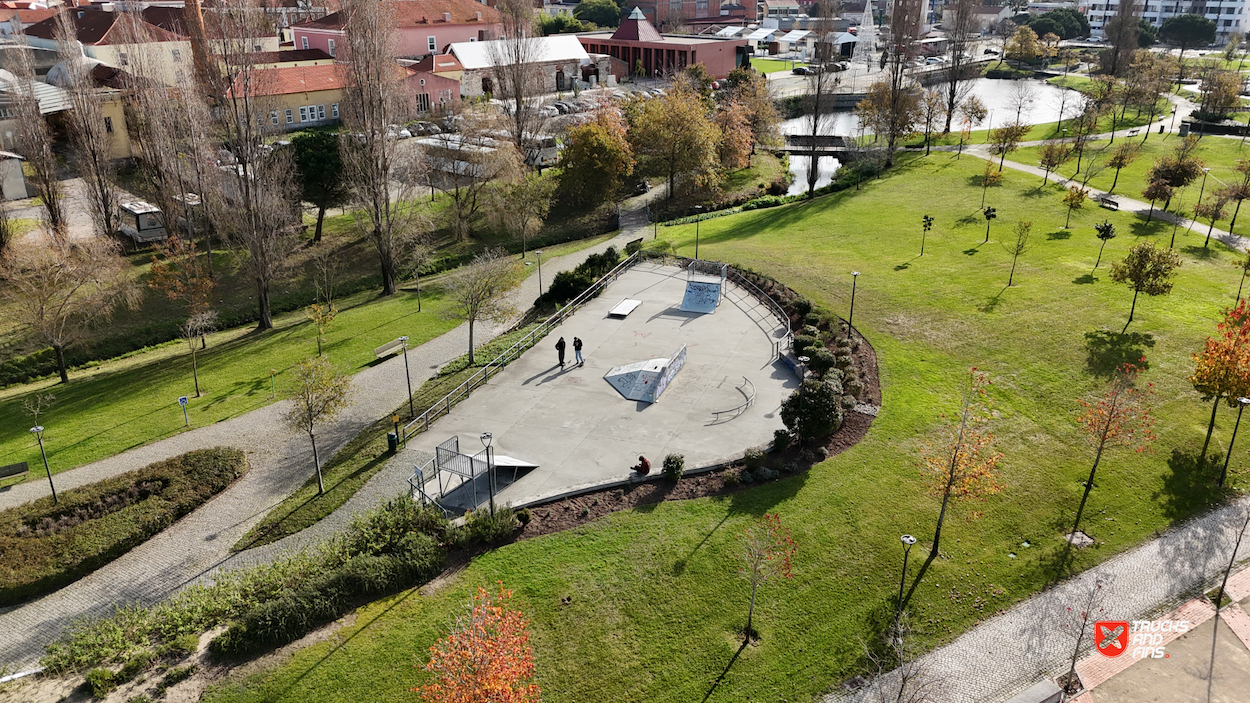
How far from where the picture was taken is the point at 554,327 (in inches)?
1362

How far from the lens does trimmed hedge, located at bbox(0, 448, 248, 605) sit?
826 inches

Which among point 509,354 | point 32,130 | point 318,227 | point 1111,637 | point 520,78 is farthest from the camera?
point 520,78

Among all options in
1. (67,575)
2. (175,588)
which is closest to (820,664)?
(175,588)

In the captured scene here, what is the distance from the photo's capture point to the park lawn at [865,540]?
1742 cm

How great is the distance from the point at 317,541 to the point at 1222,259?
44243 mm

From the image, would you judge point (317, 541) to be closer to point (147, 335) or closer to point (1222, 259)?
point (147, 335)

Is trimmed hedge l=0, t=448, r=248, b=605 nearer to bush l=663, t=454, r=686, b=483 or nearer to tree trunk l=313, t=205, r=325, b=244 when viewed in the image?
bush l=663, t=454, r=686, b=483

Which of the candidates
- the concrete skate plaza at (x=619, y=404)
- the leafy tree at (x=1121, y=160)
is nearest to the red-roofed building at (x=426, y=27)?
the leafy tree at (x=1121, y=160)

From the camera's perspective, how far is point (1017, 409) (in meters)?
27.3

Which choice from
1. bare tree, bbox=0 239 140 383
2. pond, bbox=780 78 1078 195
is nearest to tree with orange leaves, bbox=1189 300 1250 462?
pond, bbox=780 78 1078 195

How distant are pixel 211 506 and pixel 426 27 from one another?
78.4 metres

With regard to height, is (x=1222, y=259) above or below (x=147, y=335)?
above

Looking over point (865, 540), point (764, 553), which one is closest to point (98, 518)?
point (764, 553)

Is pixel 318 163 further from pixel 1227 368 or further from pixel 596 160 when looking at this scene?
pixel 1227 368
